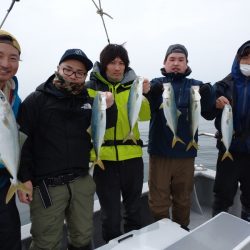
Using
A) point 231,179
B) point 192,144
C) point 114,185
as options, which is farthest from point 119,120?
point 231,179

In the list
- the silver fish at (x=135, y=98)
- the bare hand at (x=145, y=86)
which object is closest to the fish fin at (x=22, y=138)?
the silver fish at (x=135, y=98)

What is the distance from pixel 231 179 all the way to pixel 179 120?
3.86ft

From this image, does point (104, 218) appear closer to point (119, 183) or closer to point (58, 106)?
point (119, 183)

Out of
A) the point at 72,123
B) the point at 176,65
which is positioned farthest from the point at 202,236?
the point at 176,65

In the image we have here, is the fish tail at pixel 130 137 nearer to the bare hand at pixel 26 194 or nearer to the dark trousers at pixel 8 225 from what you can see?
the bare hand at pixel 26 194

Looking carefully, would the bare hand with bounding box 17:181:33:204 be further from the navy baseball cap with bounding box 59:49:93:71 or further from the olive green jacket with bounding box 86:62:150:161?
the navy baseball cap with bounding box 59:49:93:71

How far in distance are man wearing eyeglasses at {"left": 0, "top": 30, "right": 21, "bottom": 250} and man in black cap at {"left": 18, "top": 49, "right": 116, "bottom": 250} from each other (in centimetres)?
16

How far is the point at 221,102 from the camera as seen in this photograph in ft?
13.7

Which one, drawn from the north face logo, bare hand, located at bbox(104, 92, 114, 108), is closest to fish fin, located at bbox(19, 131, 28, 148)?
bare hand, located at bbox(104, 92, 114, 108)

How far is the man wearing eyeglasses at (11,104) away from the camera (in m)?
2.93

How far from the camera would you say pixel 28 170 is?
10.1ft

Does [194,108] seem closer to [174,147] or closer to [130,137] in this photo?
[174,147]

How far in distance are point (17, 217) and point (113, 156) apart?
4.26 feet

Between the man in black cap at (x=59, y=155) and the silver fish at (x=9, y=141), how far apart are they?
1.18 ft
